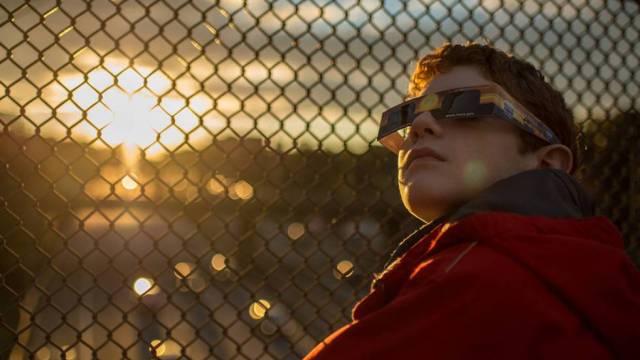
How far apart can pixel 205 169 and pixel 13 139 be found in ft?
2.55

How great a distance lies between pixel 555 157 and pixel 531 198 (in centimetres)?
54

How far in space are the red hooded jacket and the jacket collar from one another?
0.09 metres

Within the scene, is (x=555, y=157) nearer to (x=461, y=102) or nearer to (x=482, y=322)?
(x=461, y=102)

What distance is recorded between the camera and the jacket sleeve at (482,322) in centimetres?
137

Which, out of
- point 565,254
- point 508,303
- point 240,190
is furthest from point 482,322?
point 240,190

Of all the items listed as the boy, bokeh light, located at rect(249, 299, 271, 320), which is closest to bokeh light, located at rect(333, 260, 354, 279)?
bokeh light, located at rect(249, 299, 271, 320)

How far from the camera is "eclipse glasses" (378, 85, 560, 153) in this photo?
2010mm

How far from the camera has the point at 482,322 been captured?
1375 mm

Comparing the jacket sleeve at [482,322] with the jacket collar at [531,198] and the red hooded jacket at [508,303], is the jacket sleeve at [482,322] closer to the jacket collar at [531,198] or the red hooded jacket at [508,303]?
the red hooded jacket at [508,303]

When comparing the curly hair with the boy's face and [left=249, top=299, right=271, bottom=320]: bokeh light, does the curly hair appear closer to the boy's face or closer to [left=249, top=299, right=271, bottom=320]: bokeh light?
the boy's face

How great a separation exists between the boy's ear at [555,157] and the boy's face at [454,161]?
0.03 meters

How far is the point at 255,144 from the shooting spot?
341cm

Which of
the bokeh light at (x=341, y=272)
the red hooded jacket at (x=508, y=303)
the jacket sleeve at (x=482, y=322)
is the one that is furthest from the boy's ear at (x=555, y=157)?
the bokeh light at (x=341, y=272)

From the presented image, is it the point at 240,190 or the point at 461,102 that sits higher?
the point at 461,102
